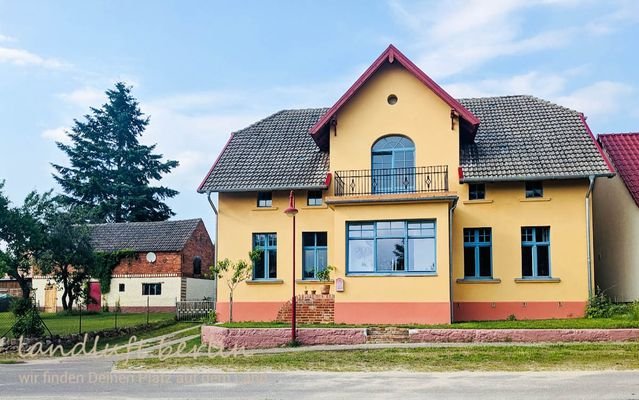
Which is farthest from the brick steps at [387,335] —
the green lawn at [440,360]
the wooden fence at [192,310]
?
the wooden fence at [192,310]

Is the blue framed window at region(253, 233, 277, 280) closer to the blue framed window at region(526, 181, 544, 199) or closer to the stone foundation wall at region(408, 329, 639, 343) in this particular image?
the stone foundation wall at region(408, 329, 639, 343)

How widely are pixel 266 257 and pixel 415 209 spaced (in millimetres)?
6164

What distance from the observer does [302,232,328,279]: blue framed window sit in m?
25.7

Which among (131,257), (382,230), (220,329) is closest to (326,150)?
(382,230)

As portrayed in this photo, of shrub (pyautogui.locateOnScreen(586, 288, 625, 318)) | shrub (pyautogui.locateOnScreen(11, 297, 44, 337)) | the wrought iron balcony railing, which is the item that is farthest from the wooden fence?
shrub (pyautogui.locateOnScreen(586, 288, 625, 318))

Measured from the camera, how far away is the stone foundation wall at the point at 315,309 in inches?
938

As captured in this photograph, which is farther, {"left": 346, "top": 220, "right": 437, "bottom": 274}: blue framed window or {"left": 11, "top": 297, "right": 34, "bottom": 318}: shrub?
{"left": 346, "top": 220, "right": 437, "bottom": 274}: blue framed window

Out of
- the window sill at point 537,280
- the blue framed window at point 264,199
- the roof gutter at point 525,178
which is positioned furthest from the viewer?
the blue framed window at point 264,199

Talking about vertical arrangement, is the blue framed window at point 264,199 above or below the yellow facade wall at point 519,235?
above

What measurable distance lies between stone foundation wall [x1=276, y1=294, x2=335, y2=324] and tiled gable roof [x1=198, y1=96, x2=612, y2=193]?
12.9 feet

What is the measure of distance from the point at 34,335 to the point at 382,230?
11472mm

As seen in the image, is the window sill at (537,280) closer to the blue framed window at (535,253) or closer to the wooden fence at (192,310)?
the blue framed window at (535,253)

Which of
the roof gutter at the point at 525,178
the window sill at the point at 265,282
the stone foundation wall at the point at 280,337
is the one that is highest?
the roof gutter at the point at 525,178

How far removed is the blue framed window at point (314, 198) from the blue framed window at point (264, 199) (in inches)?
54.6
